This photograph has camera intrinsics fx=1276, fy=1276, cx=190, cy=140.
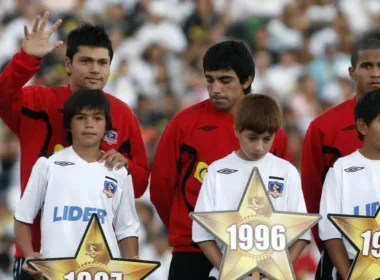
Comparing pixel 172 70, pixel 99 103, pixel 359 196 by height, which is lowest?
pixel 359 196

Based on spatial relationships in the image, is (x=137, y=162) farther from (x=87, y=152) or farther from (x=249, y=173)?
(x=249, y=173)

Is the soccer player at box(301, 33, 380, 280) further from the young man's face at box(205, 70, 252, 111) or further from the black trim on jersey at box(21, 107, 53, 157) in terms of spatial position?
the black trim on jersey at box(21, 107, 53, 157)

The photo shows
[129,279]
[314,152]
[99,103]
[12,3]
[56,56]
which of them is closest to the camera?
[129,279]

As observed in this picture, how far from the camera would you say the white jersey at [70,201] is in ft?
22.4

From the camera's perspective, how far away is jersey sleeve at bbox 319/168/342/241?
6938 millimetres

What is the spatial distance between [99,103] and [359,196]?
152 cm

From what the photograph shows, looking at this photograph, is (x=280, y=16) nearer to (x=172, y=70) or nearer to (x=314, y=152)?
(x=172, y=70)

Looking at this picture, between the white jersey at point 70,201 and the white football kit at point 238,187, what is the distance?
1.55ft

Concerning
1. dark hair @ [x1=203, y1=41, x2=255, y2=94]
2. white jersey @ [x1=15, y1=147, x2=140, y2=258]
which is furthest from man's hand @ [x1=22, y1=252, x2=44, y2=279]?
dark hair @ [x1=203, y1=41, x2=255, y2=94]

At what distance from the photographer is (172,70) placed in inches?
614

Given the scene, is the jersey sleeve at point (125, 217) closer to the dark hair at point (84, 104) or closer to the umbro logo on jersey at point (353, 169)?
the dark hair at point (84, 104)

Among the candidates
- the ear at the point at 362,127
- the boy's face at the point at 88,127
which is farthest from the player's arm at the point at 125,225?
the ear at the point at 362,127

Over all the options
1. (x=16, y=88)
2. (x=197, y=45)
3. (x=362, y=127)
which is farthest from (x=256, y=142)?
(x=197, y=45)

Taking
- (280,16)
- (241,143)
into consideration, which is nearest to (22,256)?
(241,143)
